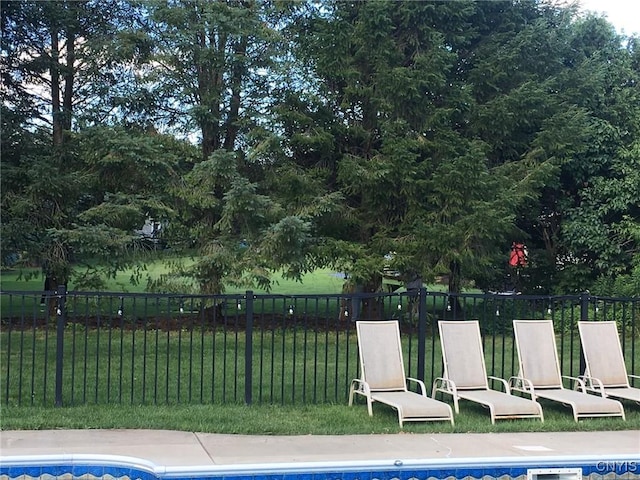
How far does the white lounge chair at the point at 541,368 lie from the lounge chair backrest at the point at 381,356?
1469mm

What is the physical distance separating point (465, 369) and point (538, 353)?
1.02m

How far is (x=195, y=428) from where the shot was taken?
711 centimetres

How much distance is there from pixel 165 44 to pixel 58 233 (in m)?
5.46

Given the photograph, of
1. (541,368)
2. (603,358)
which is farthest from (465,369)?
(603,358)

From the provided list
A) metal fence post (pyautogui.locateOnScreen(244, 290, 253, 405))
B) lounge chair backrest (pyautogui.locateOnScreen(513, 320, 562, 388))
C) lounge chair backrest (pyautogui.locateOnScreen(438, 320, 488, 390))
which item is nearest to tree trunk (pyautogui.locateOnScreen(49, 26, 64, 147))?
metal fence post (pyautogui.locateOnScreen(244, 290, 253, 405))

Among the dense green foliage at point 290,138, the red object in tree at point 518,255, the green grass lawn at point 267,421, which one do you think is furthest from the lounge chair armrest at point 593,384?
the red object in tree at point 518,255

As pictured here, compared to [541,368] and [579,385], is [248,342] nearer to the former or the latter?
[541,368]

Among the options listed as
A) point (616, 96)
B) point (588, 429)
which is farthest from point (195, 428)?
point (616, 96)

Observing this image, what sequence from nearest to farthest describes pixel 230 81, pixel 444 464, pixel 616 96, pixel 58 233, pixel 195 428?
pixel 444 464
pixel 195 428
pixel 58 233
pixel 230 81
pixel 616 96

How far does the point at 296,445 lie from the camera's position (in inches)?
260

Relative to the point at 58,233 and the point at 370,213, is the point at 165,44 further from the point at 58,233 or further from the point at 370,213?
the point at 370,213

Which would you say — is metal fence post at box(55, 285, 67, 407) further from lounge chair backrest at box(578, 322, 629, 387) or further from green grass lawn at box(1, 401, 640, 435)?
lounge chair backrest at box(578, 322, 629, 387)

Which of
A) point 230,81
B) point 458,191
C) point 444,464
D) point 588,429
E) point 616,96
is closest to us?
point 444,464

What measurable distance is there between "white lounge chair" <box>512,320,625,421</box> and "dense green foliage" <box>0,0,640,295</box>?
707 centimetres
